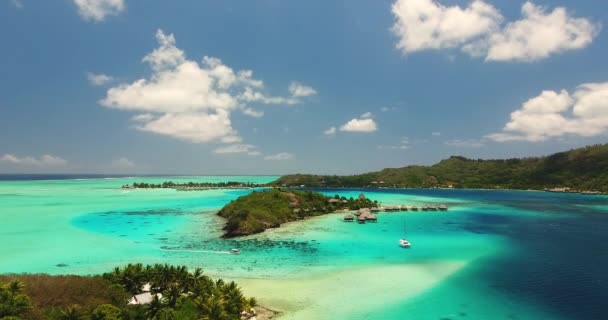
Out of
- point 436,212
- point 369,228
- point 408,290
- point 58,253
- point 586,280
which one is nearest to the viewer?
point 408,290

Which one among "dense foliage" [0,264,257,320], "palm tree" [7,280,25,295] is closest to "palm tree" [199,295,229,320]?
"dense foliage" [0,264,257,320]

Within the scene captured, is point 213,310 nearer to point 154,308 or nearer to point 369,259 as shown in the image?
point 154,308

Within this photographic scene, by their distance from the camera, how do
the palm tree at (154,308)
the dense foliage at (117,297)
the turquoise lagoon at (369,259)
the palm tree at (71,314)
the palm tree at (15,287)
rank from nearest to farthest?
the palm tree at (71,314) < the dense foliage at (117,297) < the palm tree at (15,287) < the palm tree at (154,308) < the turquoise lagoon at (369,259)

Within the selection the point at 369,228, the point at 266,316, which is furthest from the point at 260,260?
the point at 369,228

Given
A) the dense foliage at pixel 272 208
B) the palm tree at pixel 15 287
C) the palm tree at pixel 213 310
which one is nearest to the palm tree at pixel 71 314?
the palm tree at pixel 15 287

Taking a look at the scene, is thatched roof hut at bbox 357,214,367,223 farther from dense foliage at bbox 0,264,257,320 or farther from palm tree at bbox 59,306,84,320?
palm tree at bbox 59,306,84,320

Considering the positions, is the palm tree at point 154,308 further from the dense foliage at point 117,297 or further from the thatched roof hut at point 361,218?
the thatched roof hut at point 361,218

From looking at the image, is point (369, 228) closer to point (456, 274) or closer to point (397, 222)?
point (397, 222)
